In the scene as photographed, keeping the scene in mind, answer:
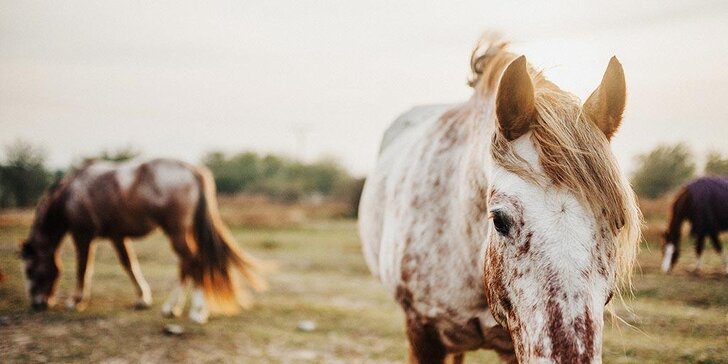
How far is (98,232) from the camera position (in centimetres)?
613

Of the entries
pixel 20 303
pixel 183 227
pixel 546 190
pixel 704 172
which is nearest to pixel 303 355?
pixel 183 227

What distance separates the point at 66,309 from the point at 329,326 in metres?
3.85

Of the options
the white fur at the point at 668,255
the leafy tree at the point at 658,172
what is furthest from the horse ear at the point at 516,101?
the leafy tree at the point at 658,172

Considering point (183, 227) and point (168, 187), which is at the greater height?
point (168, 187)

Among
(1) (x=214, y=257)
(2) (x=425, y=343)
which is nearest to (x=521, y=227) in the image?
(2) (x=425, y=343)

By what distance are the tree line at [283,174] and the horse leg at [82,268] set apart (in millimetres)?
1517

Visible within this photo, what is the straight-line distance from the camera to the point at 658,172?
31.2 ft

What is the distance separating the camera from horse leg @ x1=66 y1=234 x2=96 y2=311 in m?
6.00

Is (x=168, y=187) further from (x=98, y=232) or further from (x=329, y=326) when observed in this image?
(x=329, y=326)

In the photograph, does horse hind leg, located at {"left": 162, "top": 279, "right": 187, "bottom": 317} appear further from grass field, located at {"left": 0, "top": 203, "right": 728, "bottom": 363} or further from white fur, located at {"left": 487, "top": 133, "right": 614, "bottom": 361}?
white fur, located at {"left": 487, "top": 133, "right": 614, "bottom": 361}

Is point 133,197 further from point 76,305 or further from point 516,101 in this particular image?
point 516,101

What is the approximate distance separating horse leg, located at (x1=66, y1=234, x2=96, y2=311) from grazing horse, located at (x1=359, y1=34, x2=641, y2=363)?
5825mm

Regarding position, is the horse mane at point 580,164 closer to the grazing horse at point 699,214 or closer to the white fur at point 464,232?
the white fur at point 464,232

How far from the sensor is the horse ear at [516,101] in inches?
52.5
